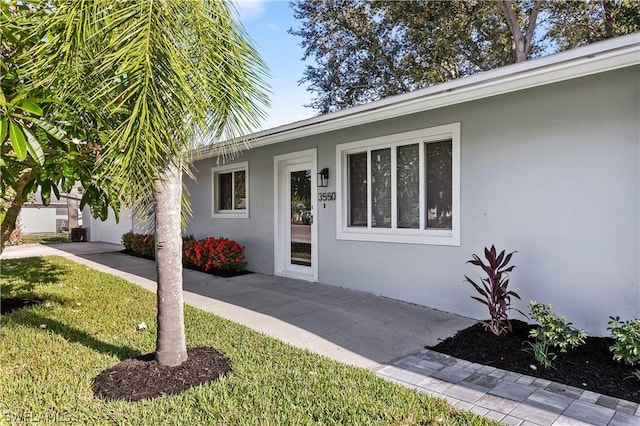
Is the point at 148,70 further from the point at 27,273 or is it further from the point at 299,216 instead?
the point at 27,273

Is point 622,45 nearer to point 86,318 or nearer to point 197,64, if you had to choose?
point 197,64

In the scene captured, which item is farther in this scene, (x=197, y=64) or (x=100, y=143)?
(x=100, y=143)

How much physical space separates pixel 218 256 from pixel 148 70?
639 cm

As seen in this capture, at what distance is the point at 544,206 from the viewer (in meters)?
4.54

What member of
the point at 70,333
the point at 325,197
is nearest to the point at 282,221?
the point at 325,197

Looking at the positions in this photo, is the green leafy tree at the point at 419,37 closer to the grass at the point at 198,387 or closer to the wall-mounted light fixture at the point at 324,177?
the wall-mounted light fixture at the point at 324,177

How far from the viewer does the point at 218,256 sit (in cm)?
827

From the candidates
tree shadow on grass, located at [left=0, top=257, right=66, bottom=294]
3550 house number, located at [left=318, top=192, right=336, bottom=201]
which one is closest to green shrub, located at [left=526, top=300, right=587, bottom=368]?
3550 house number, located at [left=318, top=192, right=336, bottom=201]

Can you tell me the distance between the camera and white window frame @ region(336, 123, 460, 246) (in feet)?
17.3

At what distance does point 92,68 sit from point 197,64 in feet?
1.93

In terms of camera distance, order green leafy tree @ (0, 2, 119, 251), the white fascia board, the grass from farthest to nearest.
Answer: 1. the white fascia board
2. the grass
3. green leafy tree @ (0, 2, 119, 251)

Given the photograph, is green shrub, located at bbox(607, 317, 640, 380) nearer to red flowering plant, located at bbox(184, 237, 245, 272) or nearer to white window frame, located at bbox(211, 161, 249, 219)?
red flowering plant, located at bbox(184, 237, 245, 272)

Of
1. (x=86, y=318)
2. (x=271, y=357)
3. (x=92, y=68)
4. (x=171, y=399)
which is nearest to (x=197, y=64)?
(x=92, y=68)

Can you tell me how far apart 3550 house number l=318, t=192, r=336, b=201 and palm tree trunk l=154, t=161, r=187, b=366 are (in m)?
3.98
